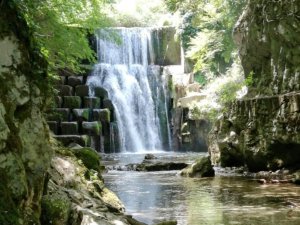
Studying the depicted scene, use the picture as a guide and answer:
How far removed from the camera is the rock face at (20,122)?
3.73 meters

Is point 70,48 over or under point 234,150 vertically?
over

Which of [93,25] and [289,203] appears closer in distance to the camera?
[289,203]

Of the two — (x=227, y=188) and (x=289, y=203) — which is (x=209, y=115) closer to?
(x=227, y=188)

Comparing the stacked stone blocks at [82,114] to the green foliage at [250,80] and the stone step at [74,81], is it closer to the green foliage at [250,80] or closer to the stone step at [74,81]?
the stone step at [74,81]

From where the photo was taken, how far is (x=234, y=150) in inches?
612

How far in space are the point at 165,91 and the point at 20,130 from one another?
Answer: 1025 inches

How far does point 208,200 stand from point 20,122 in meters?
6.12

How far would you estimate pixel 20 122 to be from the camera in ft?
13.6

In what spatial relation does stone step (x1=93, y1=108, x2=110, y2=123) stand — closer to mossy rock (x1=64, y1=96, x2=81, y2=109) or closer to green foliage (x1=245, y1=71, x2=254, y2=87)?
mossy rock (x1=64, y1=96, x2=81, y2=109)

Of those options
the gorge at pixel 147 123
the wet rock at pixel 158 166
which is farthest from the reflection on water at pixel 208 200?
the wet rock at pixel 158 166

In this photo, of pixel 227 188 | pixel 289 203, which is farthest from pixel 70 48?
pixel 289 203

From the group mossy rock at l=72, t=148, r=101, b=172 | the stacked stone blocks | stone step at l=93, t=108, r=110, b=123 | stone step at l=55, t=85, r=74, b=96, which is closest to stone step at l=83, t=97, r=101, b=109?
the stacked stone blocks

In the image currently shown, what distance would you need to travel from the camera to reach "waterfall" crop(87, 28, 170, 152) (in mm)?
27156

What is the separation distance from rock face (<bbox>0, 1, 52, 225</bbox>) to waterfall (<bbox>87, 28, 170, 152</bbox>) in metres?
21.9
